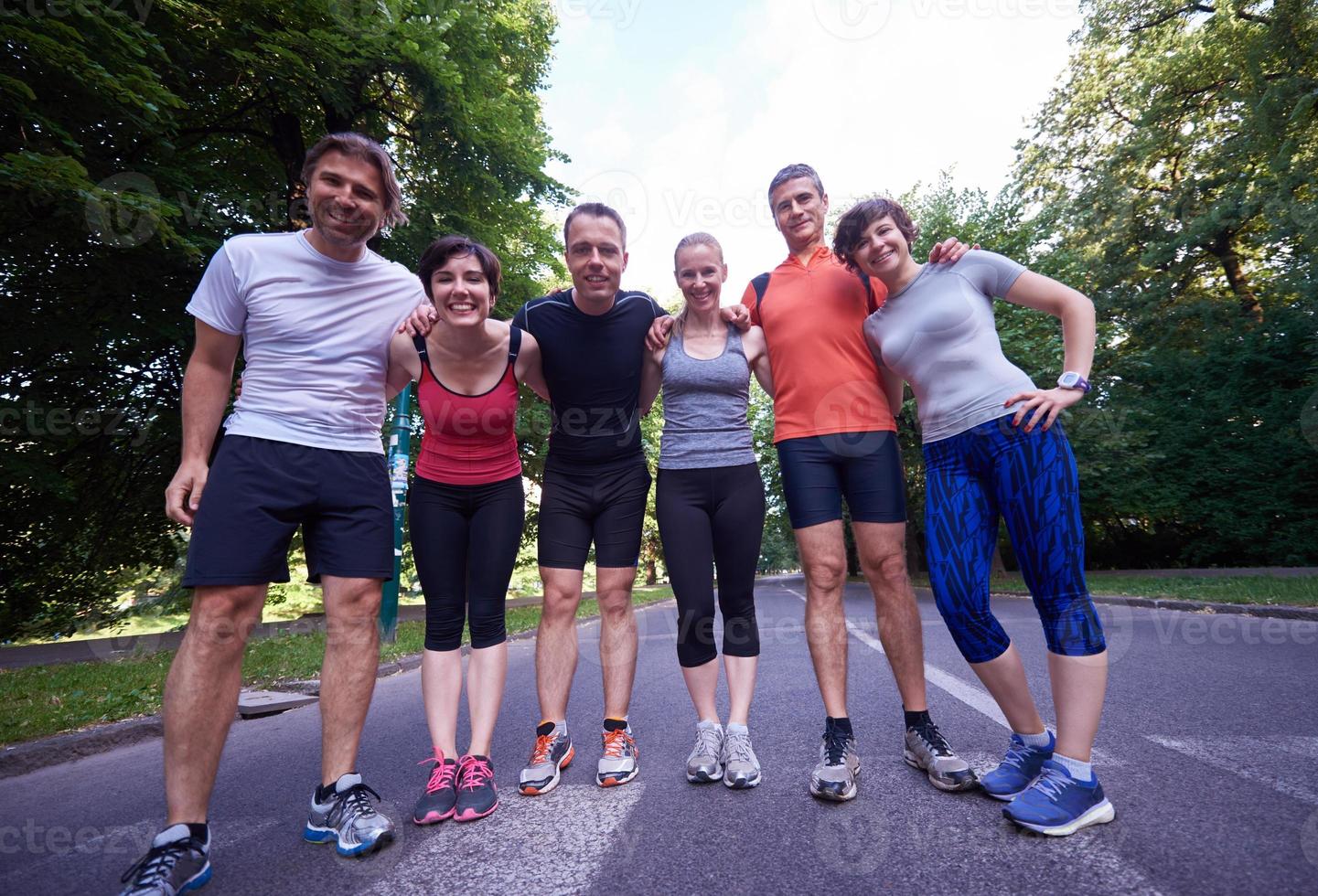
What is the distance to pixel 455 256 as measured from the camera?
2865 millimetres

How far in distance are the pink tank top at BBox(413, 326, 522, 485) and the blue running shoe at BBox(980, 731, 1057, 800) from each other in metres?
2.20

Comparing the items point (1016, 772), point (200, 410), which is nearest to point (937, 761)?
point (1016, 772)

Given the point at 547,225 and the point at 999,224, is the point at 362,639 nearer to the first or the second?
the point at 547,225

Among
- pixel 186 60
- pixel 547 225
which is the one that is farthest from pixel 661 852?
pixel 547 225

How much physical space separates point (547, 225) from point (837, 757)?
1297 cm

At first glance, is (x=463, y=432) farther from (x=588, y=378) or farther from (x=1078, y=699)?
(x=1078, y=699)

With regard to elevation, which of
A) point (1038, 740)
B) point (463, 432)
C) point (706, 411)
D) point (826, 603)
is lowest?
point (1038, 740)

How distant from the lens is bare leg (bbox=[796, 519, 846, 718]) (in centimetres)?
285

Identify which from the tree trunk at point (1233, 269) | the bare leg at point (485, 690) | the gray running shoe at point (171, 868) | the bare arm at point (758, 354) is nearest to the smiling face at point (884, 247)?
the bare arm at point (758, 354)

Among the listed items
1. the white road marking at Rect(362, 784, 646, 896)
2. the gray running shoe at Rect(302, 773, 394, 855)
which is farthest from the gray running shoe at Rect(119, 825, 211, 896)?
the white road marking at Rect(362, 784, 646, 896)

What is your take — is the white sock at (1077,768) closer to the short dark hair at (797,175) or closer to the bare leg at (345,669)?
the bare leg at (345,669)

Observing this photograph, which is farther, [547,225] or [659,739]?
[547,225]

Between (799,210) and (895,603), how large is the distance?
1.89m

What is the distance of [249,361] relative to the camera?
2.46m
